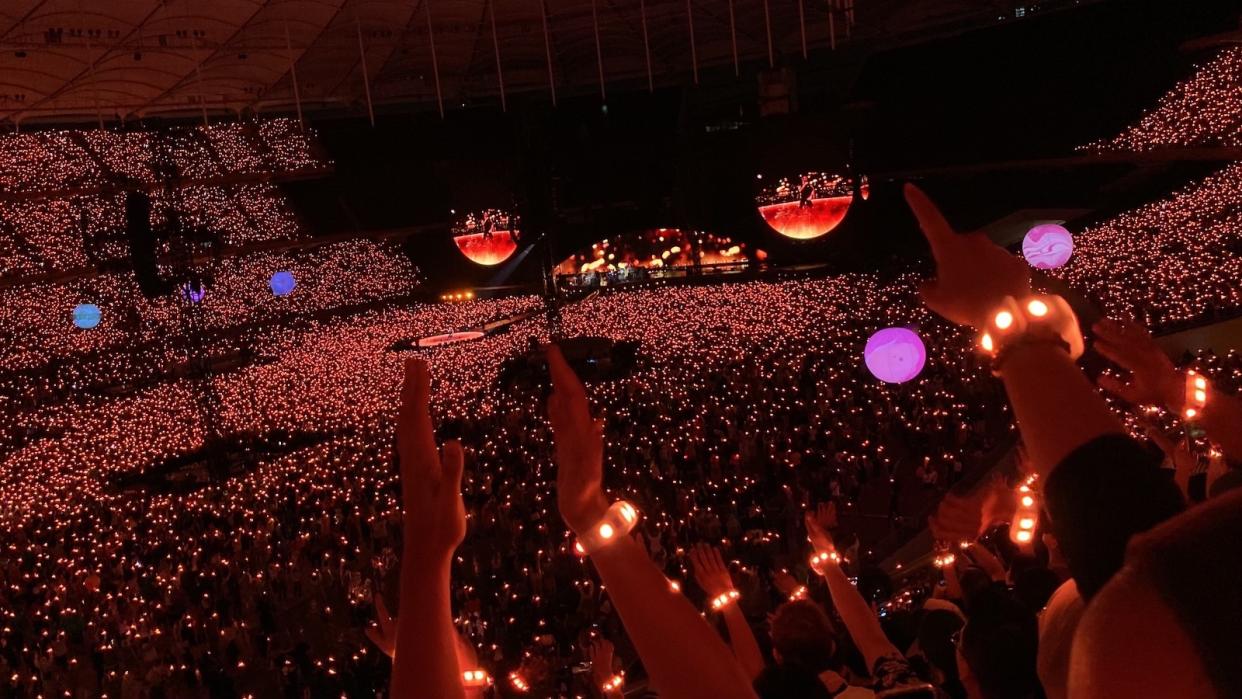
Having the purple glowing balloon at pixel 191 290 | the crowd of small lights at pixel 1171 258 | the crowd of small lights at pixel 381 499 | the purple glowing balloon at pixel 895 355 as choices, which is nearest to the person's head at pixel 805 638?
the crowd of small lights at pixel 381 499

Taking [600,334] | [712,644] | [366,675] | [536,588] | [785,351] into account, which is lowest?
[712,644]

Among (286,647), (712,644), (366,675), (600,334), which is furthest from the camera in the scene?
(600,334)

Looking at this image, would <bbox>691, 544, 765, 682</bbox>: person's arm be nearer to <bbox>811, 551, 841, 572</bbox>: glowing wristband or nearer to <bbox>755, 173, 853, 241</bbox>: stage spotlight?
<bbox>811, 551, 841, 572</bbox>: glowing wristband

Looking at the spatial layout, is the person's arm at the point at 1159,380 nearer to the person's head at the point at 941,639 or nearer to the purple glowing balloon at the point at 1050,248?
the person's head at the point at 941,639

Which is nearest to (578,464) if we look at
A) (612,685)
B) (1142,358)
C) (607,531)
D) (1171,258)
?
(607,531)

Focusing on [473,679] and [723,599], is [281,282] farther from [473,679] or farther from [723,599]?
[473,679]

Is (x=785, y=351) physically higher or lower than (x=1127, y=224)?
lower

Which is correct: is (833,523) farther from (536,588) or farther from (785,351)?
(785,351)

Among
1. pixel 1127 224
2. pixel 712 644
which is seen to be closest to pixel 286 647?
pixel 712 644
